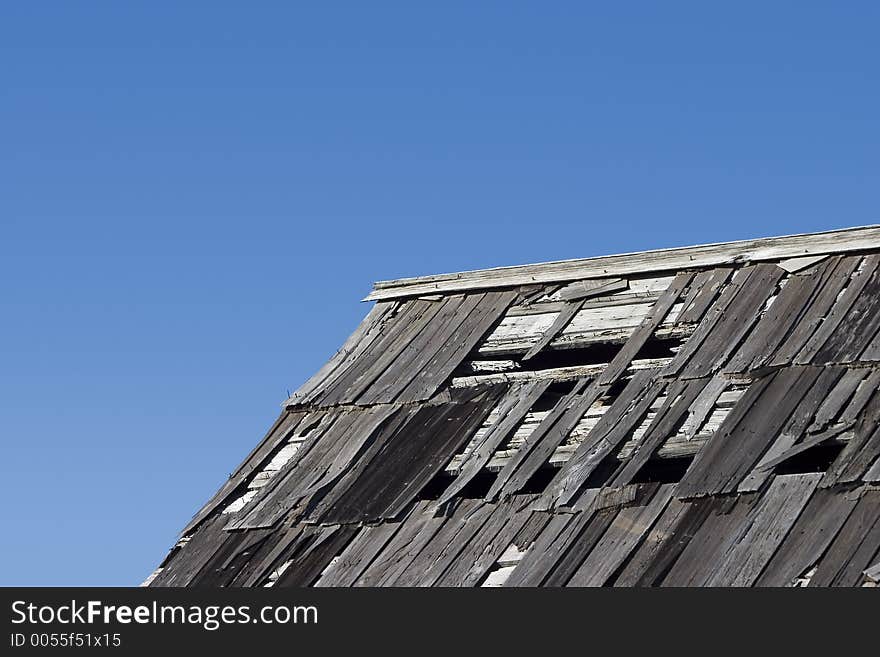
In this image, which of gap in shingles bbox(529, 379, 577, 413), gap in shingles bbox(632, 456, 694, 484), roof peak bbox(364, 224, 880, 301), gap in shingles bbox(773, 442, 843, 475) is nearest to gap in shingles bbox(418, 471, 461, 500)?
gap in shingles bbox(529, 379, 577, 413)

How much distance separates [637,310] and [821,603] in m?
5.47

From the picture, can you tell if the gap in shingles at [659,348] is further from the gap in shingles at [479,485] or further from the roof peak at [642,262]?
the gap in shingles at [479,485]

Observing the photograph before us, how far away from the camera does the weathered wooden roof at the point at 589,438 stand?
11.8 m

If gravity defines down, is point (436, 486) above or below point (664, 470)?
above

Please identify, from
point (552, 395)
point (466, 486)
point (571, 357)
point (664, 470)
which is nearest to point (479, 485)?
point (466, 486)

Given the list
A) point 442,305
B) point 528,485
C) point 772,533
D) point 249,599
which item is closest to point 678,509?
point 772,533

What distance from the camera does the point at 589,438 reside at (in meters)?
13.7

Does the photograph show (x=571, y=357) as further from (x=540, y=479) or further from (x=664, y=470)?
(x=664, y=470)

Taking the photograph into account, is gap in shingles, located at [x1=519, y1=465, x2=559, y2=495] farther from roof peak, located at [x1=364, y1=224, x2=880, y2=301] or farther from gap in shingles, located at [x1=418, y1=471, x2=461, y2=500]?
roof peak, located at [x1=364, y1=224, x2=880, y2=301]

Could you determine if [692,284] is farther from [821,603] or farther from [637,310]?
[821,603]

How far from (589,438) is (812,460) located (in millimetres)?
2101

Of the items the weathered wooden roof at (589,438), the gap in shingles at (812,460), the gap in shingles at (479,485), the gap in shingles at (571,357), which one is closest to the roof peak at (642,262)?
the weathered wooden roof at (589,438)

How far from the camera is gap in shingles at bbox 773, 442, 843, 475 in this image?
12164mm

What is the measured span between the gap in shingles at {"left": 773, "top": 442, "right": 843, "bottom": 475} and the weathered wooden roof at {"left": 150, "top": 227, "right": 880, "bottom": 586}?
0.06ft
